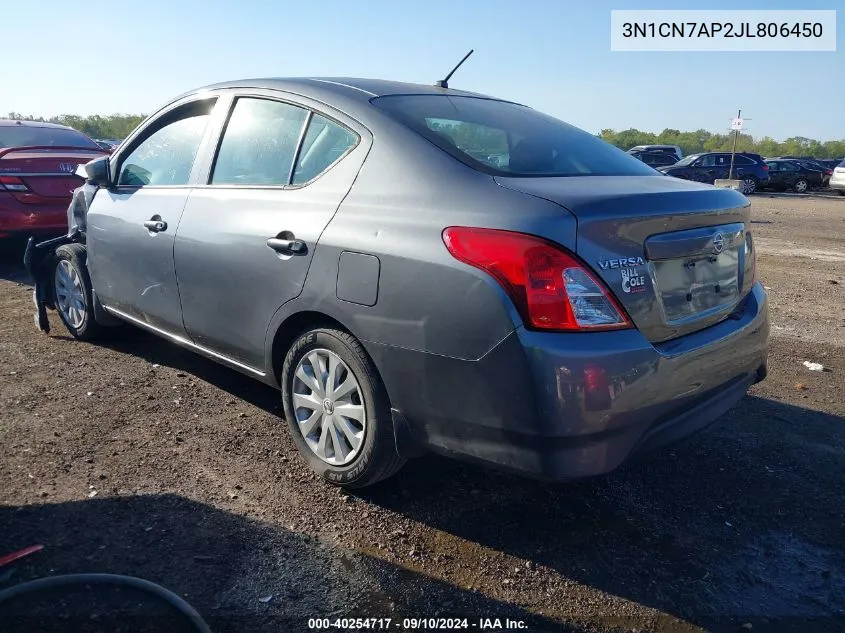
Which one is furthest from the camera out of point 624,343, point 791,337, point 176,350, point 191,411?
point 791,337

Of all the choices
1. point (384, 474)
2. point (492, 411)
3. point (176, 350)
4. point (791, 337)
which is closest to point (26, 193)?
point (176, 350)

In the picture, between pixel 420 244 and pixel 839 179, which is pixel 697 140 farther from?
pixel 420 244

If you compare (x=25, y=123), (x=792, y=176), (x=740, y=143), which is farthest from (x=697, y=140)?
(x=25, y=123)

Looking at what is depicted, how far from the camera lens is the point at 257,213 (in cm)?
324

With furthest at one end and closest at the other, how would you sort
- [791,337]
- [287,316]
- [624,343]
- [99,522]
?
[791,337] < [287,316] < [99,522] < [624,343]

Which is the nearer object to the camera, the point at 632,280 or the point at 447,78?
the point at 632,280

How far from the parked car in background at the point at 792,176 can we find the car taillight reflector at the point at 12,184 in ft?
92.2

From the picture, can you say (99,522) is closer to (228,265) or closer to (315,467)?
(315,467)

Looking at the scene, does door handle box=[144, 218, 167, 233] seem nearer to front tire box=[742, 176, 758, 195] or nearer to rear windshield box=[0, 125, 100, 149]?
rear windshield box=[0, 125, 100, 149]

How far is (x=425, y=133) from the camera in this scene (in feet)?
9.45

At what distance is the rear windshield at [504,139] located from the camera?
288cm

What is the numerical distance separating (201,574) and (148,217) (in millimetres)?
2195

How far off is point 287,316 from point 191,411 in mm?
1221

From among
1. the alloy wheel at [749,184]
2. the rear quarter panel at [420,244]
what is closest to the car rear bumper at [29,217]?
the rear quarter panel at [420,244]
